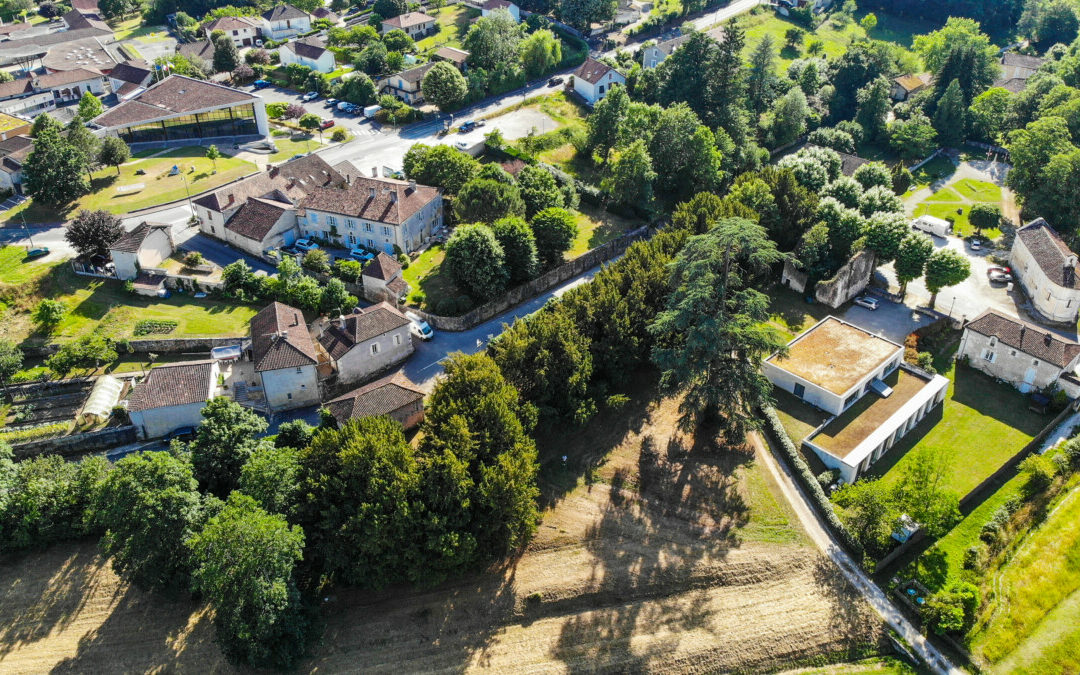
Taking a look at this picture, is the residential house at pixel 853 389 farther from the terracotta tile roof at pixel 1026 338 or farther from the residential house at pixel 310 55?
the residential house at pixel 310 55

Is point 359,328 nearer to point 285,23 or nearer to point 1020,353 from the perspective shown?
point 1020,353

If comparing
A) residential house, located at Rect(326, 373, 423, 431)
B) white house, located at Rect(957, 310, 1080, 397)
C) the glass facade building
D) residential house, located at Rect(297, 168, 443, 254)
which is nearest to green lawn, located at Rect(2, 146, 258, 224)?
the glass facade building

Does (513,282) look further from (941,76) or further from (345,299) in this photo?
(941,76)

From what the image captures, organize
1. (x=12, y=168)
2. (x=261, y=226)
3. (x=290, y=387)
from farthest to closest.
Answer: (x=12, y=168), (x=261, y=226), (x=290, y=387)

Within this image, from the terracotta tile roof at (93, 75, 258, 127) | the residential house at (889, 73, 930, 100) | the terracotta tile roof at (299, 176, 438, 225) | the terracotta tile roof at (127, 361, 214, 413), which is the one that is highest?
the terracotta tile roof at (93, 75, 258, 127)

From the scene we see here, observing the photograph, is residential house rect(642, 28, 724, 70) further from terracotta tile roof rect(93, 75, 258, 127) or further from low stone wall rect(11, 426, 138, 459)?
low stone wall rect(11, 426, 138, 459)

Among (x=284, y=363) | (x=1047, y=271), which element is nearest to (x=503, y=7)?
(x=1047, y=271)

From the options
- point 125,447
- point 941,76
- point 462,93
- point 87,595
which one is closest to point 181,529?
point 87,595
